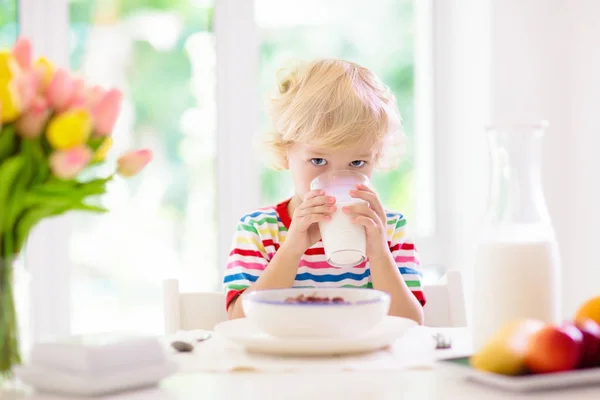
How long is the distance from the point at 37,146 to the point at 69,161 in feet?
0.18

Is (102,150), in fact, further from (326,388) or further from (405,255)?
(405,255)

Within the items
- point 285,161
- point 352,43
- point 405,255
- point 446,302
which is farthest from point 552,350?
point 352,43

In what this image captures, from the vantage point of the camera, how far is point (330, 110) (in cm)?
160

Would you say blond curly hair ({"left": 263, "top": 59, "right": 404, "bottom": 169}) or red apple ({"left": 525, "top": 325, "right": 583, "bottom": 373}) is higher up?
blond curly hair ({"left": 263, "top": 59, "right": 404, "bottom": 169})

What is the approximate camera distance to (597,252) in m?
2.84

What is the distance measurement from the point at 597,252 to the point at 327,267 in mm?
1489

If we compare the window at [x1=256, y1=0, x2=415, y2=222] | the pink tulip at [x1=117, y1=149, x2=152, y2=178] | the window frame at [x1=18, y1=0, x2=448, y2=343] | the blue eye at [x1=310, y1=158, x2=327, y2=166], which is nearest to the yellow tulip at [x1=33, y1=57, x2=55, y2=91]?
the pink tulip at [x1=117, y1=149, x2=152, y2=178]

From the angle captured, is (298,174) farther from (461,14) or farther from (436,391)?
(461,14)

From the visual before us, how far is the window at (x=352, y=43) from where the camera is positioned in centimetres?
286

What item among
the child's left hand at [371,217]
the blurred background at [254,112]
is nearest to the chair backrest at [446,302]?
the child's left hand at [371,217]

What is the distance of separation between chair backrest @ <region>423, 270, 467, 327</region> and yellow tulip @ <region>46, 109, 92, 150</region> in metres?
0.94

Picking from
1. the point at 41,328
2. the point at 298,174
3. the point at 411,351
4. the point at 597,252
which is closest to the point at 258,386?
the point at 411,351

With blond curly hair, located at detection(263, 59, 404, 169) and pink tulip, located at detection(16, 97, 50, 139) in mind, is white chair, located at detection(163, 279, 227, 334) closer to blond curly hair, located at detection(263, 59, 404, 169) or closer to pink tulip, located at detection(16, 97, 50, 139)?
blond curly hair, located at detection(263, 59, 404, 169)

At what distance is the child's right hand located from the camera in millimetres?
1373
